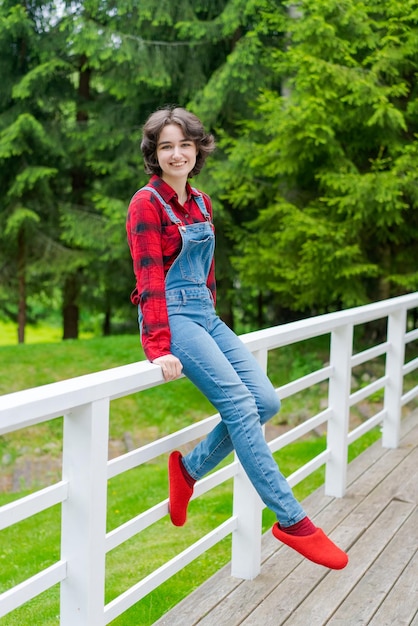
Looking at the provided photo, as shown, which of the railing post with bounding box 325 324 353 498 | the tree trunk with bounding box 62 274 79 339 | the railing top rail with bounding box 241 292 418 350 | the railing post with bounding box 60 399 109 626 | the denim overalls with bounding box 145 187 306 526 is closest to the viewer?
the railing post with bounding box 60 399 109 626

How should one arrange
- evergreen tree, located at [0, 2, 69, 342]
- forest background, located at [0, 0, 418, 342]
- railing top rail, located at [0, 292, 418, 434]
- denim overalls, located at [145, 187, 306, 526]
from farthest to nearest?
evergreen tree, located at [0, 2, 69, 342], forest background, located at [0, 0, 418, 342], denim overalls, located at [145, 187, 306, 526], railing top rail, located at [0, 292, 418, 434]

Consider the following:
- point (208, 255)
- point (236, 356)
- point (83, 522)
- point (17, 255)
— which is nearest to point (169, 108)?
point (208, 255)

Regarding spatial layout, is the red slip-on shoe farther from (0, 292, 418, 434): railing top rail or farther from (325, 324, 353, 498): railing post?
(325, 324, 353, 498): railing post

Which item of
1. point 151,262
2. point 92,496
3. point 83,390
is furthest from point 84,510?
point 151,262

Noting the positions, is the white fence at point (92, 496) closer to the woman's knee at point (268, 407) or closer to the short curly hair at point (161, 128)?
the woman's knee at point (268, 407)

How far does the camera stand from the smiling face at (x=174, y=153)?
265cm

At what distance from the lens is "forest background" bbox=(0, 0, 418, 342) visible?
912 centimetres

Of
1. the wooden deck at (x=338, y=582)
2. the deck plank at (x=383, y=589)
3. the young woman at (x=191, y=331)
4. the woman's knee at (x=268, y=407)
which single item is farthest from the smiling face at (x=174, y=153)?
the deck plank at (x=383, y=589)

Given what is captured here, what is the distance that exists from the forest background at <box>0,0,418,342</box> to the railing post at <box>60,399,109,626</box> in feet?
23.2

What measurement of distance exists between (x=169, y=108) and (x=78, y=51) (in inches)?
376

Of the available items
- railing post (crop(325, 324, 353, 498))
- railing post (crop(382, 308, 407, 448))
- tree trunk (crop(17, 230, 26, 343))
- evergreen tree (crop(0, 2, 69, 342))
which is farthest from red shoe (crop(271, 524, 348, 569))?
tree trunk (crop(17, 230, 26, 343))

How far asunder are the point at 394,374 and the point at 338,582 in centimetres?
215

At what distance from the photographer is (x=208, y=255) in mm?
2756

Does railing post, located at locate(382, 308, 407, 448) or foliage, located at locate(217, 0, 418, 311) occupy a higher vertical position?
foliage, located at locate(217, 0, 418, 311)
